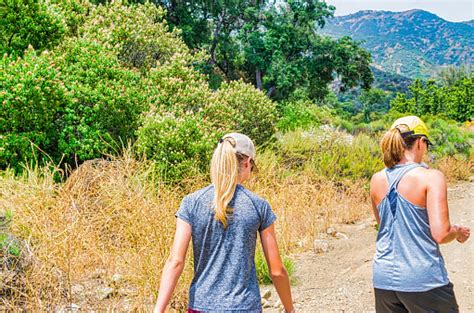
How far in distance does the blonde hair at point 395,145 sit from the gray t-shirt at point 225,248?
0.80m

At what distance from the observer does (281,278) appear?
9.11 feet

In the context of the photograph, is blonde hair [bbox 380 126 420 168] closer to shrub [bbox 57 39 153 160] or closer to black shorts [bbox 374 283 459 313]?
black shorts [bbox 374 283 459 313]

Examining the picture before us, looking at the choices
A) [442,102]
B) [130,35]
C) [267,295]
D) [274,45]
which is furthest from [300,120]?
[442,102]

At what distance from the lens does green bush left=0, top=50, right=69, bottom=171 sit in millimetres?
8578

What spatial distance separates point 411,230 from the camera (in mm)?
2881

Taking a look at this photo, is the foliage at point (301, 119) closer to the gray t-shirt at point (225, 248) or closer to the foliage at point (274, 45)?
the foliage at point (274, 45)

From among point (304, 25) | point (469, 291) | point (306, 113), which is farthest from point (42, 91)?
point (304, 25)

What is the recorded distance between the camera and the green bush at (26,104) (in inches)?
338

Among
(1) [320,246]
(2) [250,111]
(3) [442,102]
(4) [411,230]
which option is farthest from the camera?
(3) [442,102]

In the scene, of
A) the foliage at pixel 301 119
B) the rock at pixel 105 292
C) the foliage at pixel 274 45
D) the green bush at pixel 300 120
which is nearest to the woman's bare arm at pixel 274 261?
the rock at pixel 105 292

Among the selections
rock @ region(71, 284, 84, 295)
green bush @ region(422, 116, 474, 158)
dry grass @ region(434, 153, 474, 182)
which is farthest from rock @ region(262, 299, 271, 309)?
green bush @ region(422, 116, 474, 158)

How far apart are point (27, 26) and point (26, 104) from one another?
7.46ft

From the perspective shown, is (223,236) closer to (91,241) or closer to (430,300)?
(430,300)

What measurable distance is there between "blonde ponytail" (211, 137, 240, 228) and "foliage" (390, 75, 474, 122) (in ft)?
144
